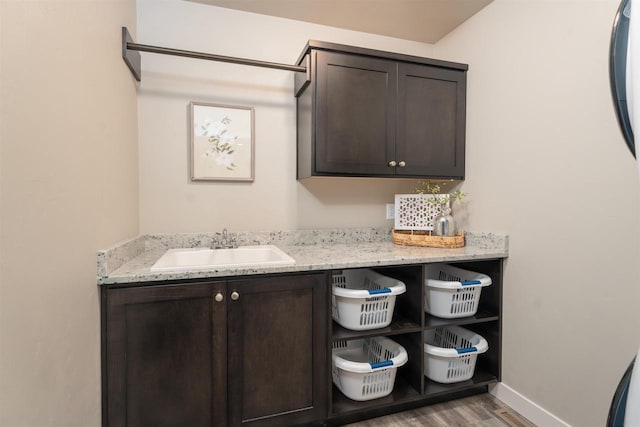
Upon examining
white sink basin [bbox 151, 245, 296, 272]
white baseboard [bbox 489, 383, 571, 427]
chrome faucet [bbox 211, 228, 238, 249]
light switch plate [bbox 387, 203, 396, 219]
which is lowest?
white baseboard [bbox 489, 383, 571, 427]

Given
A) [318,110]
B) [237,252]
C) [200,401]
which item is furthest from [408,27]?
[200,401]

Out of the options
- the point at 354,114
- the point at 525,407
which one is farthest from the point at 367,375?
the point at 354,114

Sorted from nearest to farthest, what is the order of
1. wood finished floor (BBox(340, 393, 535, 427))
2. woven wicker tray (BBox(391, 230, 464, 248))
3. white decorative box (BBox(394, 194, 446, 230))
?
wood finished floor (BBox(340, 393, 535, 427))
woven wicker tray (BBox(391, 230, 464, 248))
white decorative box (BBox(394, 194, 446, 230))

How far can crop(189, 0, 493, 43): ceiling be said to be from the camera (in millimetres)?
1965

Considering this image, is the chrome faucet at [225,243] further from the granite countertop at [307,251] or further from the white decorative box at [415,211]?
the white decorative box at [415,211]

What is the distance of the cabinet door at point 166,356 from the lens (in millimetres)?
1299

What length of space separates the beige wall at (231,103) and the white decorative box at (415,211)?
0.93 feet

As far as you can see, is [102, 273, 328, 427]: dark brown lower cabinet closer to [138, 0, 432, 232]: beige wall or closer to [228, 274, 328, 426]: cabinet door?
[228, 274, 328, 426]: cabinet door

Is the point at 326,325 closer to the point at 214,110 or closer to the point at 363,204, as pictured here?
the point at 363,204

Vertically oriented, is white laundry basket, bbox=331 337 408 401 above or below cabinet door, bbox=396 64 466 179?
below

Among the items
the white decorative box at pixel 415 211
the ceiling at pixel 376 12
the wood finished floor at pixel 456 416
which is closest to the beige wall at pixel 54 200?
the ceiling at pixel 376 12

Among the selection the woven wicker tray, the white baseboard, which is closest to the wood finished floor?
the white baseboard

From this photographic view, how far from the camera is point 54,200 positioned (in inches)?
34.7

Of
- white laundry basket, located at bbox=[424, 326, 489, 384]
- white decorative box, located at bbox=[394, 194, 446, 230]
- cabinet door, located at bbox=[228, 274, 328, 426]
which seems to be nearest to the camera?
cabinet door, located at bbox=[228, 274, 328, 426]
